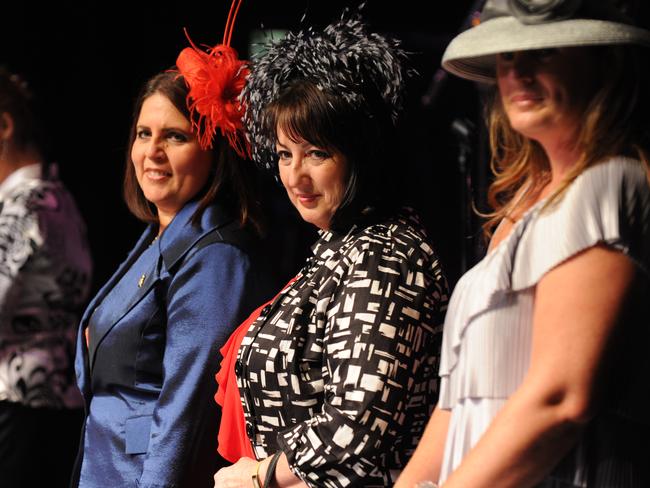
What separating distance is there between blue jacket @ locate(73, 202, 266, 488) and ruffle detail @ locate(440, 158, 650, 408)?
1.02 meters

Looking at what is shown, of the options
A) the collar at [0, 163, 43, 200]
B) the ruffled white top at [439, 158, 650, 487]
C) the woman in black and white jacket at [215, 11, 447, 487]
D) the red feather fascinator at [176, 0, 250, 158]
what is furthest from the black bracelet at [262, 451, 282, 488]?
the collar at [0, 163, 43, 200]

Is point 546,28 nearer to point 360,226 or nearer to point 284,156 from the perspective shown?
point 360,226

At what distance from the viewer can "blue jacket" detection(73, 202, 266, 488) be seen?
2170mm

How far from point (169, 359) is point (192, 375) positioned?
0.24 feet

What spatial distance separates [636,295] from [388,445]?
61 centimetres

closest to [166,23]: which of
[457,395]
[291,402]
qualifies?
[291,402]

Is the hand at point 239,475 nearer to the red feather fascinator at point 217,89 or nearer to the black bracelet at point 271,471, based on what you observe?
the black bracelet at point 271,471

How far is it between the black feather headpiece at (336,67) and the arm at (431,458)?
66 cm

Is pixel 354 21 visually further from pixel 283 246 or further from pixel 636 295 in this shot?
pixel 283 246

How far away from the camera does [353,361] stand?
1578mm

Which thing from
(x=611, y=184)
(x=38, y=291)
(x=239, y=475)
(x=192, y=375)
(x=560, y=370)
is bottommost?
(x=239, y=475)

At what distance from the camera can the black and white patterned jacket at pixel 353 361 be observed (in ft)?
5.16

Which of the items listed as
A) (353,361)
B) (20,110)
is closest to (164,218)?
(20,110)

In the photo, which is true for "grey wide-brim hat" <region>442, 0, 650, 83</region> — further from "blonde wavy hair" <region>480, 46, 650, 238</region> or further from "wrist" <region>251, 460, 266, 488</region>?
"wrist" <region>251, 460, 266, 488</region>
